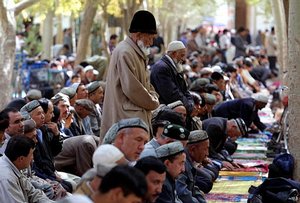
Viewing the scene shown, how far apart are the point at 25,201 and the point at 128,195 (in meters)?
3.27

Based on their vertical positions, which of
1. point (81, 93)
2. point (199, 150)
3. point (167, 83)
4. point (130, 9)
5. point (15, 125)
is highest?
point (15, 125)

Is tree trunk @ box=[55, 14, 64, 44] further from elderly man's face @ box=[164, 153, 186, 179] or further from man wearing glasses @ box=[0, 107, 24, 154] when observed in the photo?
elderly man's face @ box=[164, 153, 186, 179]

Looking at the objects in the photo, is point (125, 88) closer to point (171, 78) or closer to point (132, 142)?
point (132, 142)

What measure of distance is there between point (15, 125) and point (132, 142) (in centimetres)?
188

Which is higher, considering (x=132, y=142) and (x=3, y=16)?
(x=3, y=16)

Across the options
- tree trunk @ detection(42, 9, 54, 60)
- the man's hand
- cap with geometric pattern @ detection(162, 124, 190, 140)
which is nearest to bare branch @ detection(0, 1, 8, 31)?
the man's hand

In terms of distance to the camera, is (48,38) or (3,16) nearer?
(3,16)

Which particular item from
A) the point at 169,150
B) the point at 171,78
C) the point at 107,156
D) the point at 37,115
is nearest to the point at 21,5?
the point at 171,78

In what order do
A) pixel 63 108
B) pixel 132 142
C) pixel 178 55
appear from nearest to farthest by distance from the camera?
pixel 132 142, pixel 63 108, pixel 178 55

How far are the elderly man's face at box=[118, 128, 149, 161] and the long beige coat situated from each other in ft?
5.13

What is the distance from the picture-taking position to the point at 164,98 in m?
11.4

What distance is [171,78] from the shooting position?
11438 mm

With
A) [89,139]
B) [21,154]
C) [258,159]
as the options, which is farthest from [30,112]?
[258,159]

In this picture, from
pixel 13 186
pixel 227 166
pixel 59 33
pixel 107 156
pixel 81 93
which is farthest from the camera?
pixel 59 33
